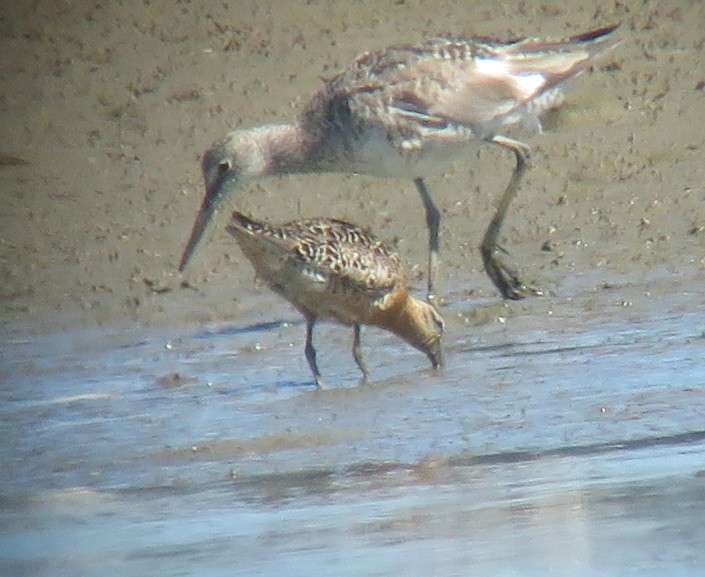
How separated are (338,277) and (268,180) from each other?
3.06 meters

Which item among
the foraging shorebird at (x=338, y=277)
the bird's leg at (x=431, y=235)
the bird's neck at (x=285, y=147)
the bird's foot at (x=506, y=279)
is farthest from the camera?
the bird's neck at (x=285, y=147)

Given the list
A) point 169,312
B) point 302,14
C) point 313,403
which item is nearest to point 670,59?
point 302,14

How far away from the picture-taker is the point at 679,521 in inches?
253

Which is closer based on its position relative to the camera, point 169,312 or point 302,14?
point 169,312

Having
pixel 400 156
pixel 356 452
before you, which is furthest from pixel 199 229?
pixel 356 452

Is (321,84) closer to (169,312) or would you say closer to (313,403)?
(169,312)

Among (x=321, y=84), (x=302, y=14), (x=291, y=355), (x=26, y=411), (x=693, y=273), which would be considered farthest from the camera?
(x=302, y=14)

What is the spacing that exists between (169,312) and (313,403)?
201 cm

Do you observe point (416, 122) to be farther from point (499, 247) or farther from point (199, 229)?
point (199, 229)

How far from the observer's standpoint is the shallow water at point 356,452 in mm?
6266

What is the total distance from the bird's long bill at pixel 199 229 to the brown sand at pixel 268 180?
28 centimetres

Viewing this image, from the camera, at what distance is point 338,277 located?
8.61 metres

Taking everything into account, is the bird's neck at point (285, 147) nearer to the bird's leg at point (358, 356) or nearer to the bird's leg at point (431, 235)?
the bird's leg at point (431, 235)

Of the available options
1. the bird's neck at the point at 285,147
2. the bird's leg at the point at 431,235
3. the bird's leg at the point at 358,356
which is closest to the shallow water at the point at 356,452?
the bird's leg at the point at 358,356
